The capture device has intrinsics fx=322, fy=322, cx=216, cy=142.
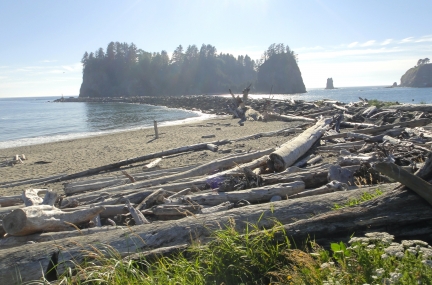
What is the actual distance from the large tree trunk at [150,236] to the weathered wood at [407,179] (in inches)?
37.6

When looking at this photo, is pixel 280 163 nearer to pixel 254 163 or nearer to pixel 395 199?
pixel 254 163

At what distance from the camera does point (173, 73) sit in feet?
430

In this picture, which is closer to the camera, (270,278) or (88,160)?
(270,278)

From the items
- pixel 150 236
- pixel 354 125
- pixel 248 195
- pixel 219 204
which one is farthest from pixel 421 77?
pixel 150 236

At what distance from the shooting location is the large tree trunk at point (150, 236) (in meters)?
3.17

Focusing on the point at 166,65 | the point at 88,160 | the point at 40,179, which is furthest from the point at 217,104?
the point at 166,65

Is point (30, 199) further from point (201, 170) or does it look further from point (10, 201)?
point (201, 170)

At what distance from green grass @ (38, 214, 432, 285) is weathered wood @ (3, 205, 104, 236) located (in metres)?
1.15

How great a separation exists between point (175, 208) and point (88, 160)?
8.46 metres

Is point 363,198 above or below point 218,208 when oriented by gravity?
above

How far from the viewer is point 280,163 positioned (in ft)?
23.1

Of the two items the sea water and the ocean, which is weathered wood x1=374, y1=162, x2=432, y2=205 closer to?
the sea water

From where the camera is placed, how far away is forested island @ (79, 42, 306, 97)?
128 metres

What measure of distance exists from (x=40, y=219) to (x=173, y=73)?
130928 millimetres
